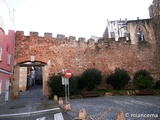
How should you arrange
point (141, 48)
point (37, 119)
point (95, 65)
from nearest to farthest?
point (37, 119), point (95, 65), point (141, 48)

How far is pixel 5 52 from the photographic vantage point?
11203 mm

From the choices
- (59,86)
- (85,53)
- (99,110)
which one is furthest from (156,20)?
(99,110)

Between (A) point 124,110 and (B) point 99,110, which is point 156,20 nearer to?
(A) point 124,110

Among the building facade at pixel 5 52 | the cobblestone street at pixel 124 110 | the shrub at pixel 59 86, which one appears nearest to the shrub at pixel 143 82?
the cobblestone street at pixel 124 110

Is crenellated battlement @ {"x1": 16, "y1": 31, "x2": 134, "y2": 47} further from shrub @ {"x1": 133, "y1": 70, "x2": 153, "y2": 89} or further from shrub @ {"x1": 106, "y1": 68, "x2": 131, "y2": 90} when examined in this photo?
shrub @ {"x1": 133, "y1": 70, "x2": 153, "y2": 89}

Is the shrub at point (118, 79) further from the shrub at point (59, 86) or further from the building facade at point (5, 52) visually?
the building facade at point (5, 52)

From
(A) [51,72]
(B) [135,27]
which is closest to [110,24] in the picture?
(B) [135,27]

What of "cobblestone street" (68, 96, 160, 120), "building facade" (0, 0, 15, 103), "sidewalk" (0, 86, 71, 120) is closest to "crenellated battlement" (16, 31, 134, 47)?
"building facade" (0, 0, 15, 103)

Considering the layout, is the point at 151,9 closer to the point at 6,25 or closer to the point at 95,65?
the point at 95,65

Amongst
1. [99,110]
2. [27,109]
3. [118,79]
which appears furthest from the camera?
[118,79]

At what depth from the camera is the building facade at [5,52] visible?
10367mm

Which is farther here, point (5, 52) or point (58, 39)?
point (58, 39)

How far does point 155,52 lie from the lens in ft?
55.3

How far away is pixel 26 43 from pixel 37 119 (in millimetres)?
9211
